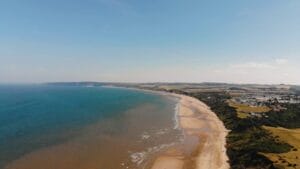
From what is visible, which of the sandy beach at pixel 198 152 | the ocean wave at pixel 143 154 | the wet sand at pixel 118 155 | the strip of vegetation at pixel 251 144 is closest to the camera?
the strip of vegetation at pixel 251 144

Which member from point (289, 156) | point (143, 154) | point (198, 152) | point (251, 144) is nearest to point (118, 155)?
point (143, 154)

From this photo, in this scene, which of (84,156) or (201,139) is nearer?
(84,156)

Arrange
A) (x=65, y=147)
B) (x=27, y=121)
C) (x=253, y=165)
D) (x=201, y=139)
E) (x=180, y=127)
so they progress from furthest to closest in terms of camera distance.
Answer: (x=27, y=121) → (x=180, y=127) → (x=201, y=139) → (x=65, y=147) → (x=253, y=165)

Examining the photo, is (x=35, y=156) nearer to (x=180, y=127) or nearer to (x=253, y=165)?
(x=253, y=165)

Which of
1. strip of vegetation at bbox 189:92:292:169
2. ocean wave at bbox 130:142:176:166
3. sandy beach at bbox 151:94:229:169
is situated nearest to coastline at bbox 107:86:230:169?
sandy beach at bbox 151:94:229:169

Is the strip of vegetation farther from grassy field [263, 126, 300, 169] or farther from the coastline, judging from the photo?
the coastline

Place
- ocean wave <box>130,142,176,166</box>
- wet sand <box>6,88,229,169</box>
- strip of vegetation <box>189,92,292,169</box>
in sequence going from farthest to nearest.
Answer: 1. ocean wave <box>130,142,176,166</box>
2. wet sand <box>6,88,229,169</box>
3. strip of vegetation <box>189,92,292,169</box>

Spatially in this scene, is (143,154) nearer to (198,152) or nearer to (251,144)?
(198,152)

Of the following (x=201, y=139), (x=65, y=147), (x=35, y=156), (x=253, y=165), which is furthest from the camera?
(x=201, y=139)

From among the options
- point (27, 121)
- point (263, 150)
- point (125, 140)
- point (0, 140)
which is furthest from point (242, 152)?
point (27, 121)

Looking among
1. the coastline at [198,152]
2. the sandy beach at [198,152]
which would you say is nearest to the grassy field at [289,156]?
the coastline at [198,152]

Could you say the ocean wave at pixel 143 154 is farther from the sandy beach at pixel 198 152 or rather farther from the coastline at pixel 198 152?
the sandy beach at pixel 198 152
